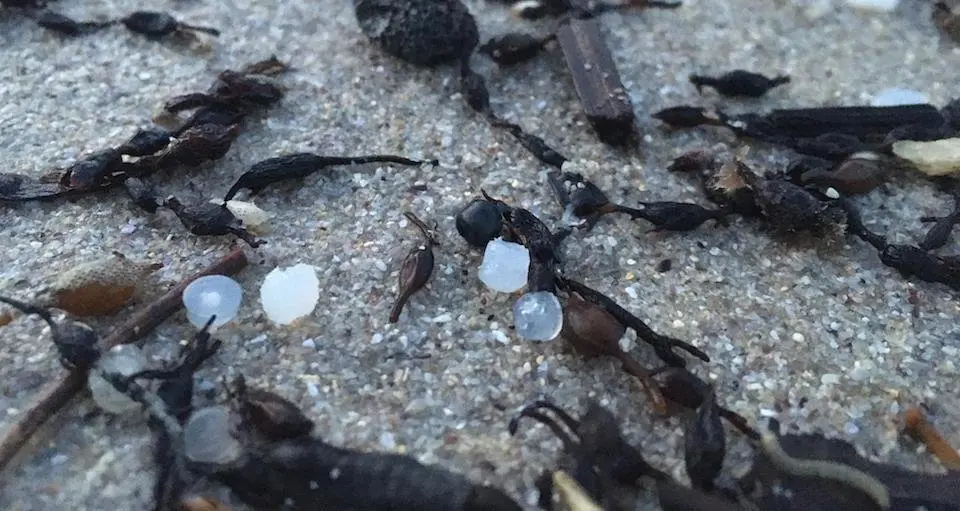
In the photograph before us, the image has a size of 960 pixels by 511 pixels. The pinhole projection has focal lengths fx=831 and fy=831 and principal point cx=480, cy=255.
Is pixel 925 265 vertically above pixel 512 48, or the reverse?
pixel 512 48

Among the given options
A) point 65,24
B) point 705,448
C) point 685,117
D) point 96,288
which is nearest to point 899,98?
point 685,117

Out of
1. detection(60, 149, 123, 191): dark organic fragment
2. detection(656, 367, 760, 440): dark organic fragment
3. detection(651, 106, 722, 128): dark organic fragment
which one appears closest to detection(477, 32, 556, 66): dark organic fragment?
detection(651, 106, 722, 128): dark organic fragment

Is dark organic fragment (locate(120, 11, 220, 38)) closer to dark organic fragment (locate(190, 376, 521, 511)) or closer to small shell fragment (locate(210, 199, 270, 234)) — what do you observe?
small shell fragment (locate(210, 199, 270, 234))

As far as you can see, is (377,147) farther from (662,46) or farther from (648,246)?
(662,46)

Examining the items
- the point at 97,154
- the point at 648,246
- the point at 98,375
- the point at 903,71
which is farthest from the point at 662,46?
the point at 98,375

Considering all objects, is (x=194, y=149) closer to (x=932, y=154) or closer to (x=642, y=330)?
(x=642, y=330)

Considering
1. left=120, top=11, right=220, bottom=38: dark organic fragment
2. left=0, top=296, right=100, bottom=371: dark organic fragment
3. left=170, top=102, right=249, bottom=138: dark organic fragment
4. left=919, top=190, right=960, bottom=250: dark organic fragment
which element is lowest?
left=919, top=190, right=960, bottom=250: dark organic fragment

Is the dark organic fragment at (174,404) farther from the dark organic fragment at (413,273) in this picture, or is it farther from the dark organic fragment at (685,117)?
the dark organic fragment at (685,117)

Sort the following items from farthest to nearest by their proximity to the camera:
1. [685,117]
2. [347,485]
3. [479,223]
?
[685,117] → [479,223] → [347,485]
